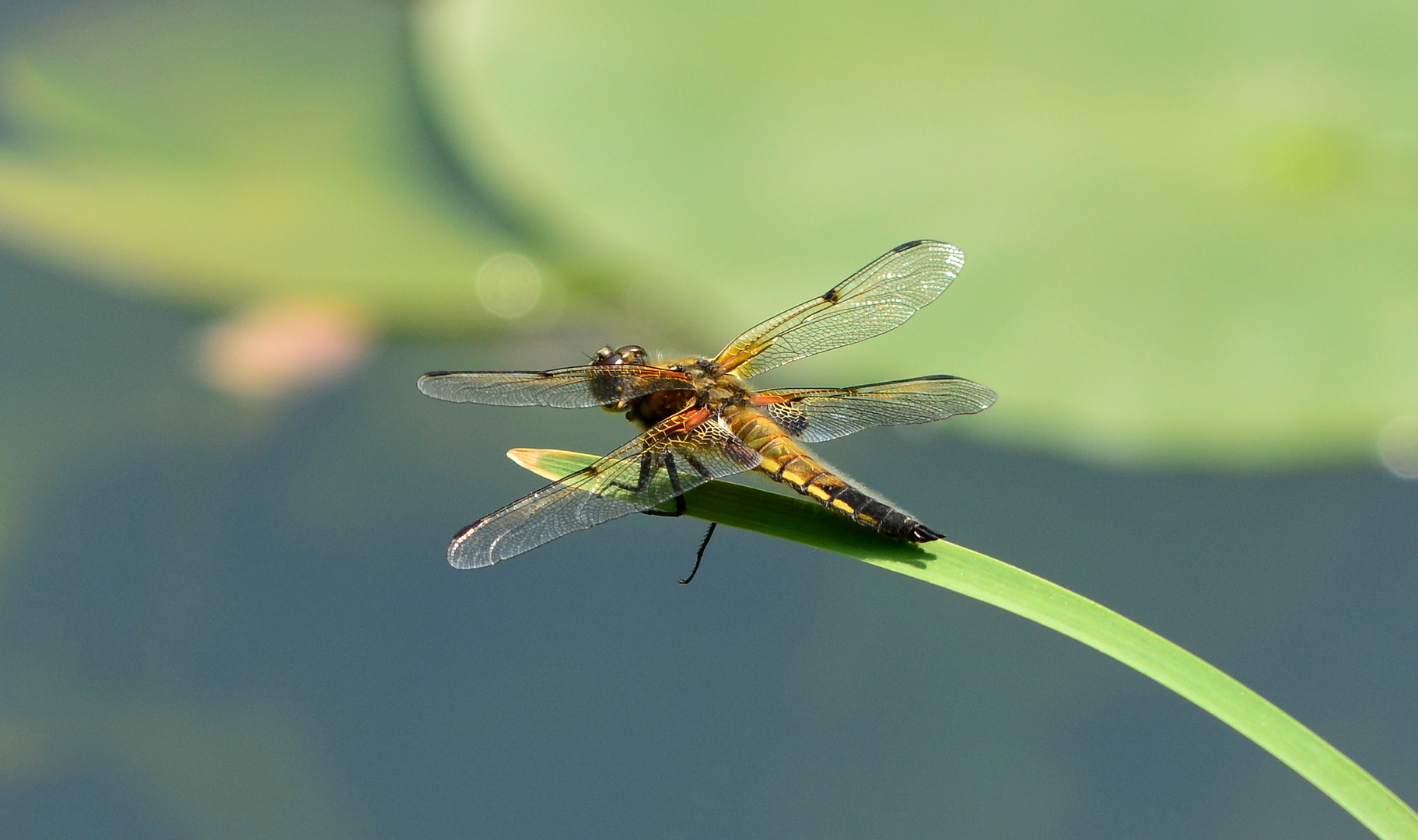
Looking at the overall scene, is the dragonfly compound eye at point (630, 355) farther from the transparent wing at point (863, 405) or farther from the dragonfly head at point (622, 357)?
the transparent wing at point (863, 405)

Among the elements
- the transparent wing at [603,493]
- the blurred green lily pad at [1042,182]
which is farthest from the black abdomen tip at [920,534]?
the blurred green lily pad at [1042,182]

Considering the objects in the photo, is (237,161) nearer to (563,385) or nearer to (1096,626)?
(563,385)

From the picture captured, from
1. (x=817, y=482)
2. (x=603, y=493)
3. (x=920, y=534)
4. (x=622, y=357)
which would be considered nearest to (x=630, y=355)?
(x=622, y=357)

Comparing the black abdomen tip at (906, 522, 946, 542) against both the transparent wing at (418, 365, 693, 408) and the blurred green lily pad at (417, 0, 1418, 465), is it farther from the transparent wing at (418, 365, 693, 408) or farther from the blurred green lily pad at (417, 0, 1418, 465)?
the blurred green lily pad at (417, 0, 1418, 465)

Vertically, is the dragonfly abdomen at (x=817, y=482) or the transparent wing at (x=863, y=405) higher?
the transparent wing at (x=863, y=405)

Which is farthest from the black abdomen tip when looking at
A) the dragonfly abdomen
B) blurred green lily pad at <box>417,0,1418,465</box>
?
blurred green lily pad at <box>417,0,1418,465</box>

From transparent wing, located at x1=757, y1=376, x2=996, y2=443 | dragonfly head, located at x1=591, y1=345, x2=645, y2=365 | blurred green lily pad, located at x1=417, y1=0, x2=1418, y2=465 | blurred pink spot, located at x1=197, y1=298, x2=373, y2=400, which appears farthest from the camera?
blurred pink spot, located at x1=197, y1=298, x2=373, y2=400
